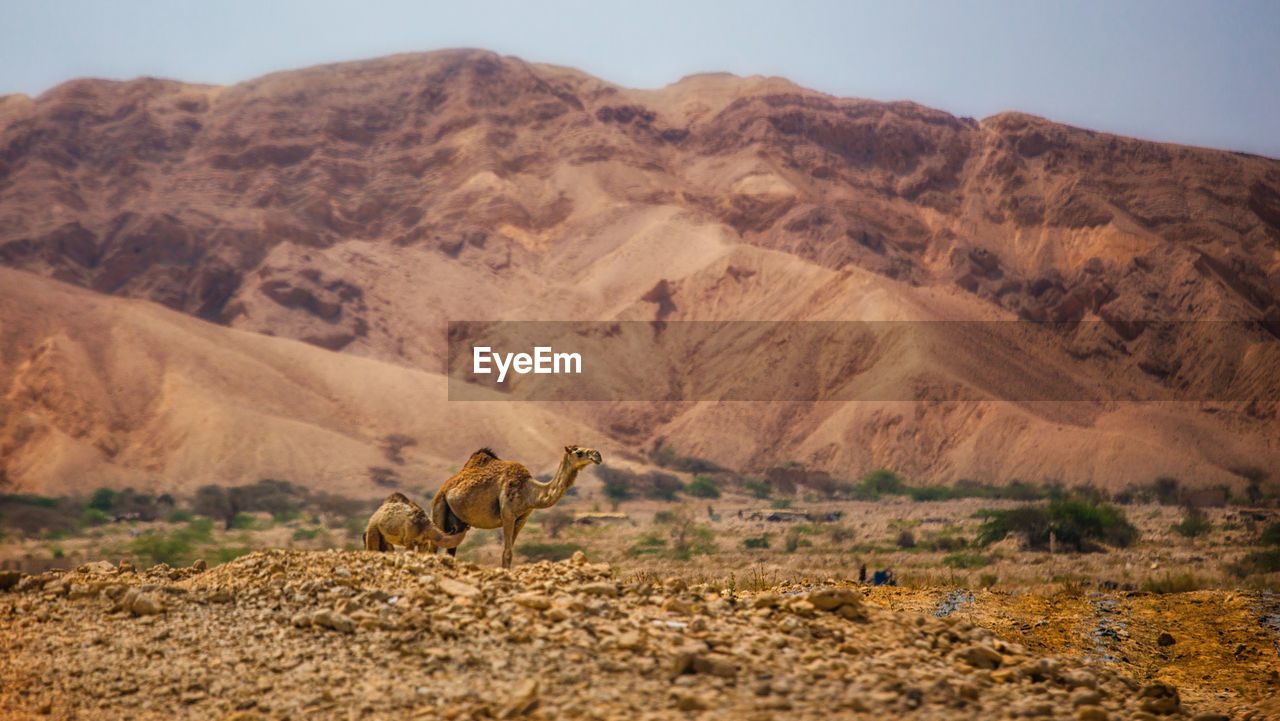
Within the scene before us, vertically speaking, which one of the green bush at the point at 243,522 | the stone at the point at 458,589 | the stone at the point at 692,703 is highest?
the stone at the point at 458,589

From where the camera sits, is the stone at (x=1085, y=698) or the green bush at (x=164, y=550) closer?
the stone at (x=1085, y=698)

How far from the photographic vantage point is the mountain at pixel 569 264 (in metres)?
63.4

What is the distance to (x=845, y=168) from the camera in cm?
10869

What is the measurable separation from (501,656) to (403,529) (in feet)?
17.9

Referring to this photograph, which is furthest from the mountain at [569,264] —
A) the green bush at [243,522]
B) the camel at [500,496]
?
the camel at [500,496]

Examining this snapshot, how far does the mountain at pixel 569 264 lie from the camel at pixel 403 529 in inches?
1892

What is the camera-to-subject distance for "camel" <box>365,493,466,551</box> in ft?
39.7

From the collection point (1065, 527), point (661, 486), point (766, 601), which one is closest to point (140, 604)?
point (766, 601)

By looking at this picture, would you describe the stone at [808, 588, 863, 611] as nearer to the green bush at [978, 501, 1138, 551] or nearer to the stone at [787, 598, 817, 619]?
the stone at [787, 598, 817, 619]

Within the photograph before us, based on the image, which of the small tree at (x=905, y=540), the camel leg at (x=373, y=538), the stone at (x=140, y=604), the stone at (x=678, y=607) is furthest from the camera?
the small tree at (x=905, y=540)

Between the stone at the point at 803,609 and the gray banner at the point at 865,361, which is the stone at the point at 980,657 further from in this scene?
the gray banner at the point at 865,361

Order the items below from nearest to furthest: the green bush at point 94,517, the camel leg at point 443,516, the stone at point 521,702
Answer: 1. the stone at point 521,702
2. the camel leg at point 443,516
3. the green bush at point 94,517

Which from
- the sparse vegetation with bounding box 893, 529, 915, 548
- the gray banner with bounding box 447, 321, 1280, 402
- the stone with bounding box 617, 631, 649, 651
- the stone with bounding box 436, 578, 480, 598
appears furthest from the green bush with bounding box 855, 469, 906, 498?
the stone with bounding box 617, 631, 649, 651

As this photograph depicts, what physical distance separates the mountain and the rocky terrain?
5153 centimetres
